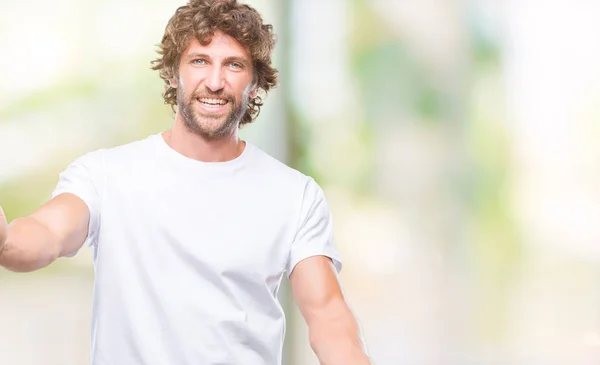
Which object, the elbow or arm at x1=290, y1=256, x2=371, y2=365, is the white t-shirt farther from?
the elbow

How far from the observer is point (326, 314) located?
1.58 metres

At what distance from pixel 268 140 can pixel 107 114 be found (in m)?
0.54

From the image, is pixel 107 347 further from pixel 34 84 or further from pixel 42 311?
pixel 34 84

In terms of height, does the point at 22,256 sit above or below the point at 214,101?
below

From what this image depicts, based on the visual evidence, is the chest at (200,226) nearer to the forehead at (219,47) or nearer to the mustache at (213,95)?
the mustache at (213,95)

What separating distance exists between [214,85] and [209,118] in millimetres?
68

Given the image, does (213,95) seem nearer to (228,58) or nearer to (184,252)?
(228,58)

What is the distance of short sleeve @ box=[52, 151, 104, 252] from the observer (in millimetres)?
1515

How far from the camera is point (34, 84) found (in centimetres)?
231

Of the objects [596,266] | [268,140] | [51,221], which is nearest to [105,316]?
[51,221]

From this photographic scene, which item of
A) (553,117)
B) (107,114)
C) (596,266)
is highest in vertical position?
(553,117)

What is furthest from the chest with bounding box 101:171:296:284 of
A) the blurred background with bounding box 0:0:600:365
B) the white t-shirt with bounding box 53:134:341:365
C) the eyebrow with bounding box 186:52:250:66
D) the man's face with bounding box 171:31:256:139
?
the blurred background with bounding box 0:0:600:365

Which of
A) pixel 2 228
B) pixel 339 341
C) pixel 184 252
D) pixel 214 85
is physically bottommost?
pixel 339 341

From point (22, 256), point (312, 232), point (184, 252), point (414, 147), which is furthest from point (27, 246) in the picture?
point (414, 147)
